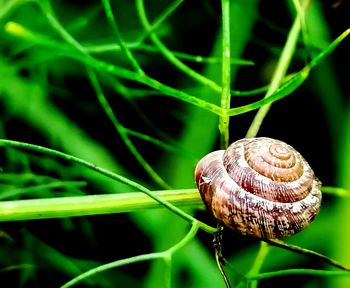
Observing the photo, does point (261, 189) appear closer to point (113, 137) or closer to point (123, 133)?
point (123, 133)

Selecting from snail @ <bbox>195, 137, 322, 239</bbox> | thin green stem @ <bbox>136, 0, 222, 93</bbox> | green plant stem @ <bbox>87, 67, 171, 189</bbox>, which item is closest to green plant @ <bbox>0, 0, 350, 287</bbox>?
green plant stem @ <bbox>87, 67, 171, 189</bbox>

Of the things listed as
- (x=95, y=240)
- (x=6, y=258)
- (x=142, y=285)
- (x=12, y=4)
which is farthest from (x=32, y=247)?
(x=12, y=4)

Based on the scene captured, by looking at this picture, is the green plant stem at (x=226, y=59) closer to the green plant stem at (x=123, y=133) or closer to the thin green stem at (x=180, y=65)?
the thin green stem at (x=180, y=65)

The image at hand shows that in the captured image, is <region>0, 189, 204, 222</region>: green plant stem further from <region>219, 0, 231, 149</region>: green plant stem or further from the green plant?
the green plant

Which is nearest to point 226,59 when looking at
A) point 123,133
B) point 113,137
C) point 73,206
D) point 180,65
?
point 180,65

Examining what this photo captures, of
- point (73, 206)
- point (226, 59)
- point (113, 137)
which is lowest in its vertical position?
point (73, 206)

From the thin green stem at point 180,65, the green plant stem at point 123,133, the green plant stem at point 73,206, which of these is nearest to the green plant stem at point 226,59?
the thin green stem at point 180,65
